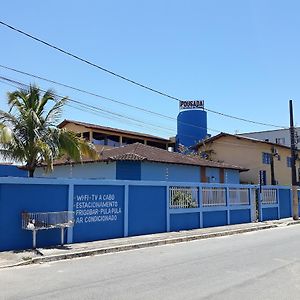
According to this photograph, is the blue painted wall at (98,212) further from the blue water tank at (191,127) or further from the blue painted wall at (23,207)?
the blue water tank at (191,127)

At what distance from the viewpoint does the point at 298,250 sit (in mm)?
12586

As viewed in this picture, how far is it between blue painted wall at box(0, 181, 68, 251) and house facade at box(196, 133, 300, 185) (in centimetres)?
2868

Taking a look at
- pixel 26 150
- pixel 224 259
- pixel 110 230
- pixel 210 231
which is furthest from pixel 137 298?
pixel 210 231

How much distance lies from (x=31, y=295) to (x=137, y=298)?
1.76 m

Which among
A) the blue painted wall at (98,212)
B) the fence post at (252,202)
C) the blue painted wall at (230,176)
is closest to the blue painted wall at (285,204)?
the fence post at (252,202)

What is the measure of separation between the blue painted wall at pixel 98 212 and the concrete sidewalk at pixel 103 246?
43 cm

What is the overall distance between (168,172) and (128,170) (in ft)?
9.73

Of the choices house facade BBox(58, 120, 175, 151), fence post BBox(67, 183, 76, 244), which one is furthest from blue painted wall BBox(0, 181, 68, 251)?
house facade BBox(58, 120, 175, 151)

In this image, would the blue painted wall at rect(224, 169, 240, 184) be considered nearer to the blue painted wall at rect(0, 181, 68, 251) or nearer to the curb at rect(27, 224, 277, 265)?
the curb at rect(27, 224, 277, 265)

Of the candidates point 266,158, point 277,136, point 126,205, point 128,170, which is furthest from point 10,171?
point 277,136

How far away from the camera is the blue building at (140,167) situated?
2538cm

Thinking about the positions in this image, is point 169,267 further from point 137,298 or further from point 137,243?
point 137,243

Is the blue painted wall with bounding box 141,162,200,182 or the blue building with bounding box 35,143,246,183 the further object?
the blue painted wall with bounding box 141,162,200,182

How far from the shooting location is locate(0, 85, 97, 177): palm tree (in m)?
15.2
